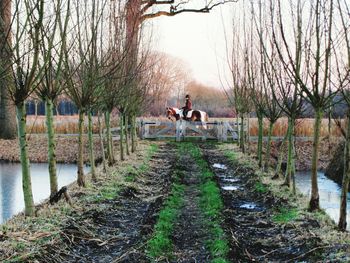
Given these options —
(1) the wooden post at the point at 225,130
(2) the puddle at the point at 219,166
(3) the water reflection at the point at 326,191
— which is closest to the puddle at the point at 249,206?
(3) the water reflection at the point at 326,191

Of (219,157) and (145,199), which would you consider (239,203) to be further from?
(219,157)

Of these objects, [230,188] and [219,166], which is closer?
[230,188]

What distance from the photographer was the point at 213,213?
8.88 meters

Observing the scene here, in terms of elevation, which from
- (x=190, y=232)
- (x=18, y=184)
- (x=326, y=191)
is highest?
(x=190, y=232)

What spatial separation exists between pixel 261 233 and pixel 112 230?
2.26 meters

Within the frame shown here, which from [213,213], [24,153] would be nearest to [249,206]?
[213,213]

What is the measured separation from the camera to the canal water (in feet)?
36.1

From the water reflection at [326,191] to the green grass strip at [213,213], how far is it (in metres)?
2.38

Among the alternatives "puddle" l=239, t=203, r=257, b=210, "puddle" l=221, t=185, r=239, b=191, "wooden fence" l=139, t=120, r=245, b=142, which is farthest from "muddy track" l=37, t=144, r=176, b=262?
"wooden fence" l=139, t=120, r=245, b=142

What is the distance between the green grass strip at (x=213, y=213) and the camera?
6588 millimetres

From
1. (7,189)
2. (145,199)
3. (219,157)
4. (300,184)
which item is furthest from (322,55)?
(219,157)

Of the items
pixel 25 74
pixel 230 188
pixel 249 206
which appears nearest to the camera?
pixel 25 74

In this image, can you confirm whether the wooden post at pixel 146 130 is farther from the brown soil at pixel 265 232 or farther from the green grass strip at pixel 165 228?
the green grass strip at pixel 165 228

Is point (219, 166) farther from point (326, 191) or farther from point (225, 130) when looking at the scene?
point (225, 130)
